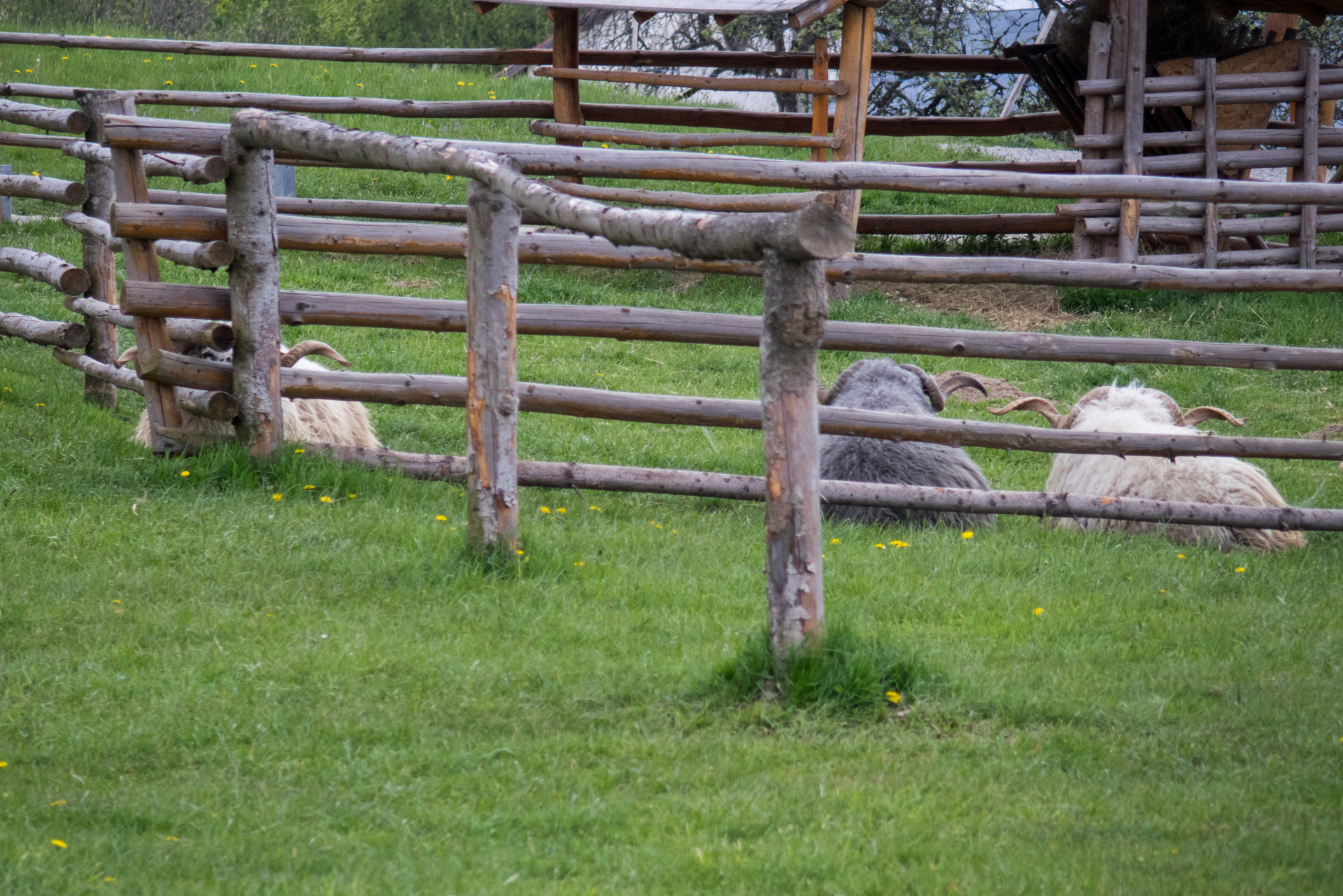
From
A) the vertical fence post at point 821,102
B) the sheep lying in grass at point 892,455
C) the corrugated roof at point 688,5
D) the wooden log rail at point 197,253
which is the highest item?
the corrugated roof at point 688,5

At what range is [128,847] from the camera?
8.61 ft

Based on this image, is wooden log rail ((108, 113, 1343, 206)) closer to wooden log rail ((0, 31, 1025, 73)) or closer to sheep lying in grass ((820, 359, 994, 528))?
sheep lying in grass ((820, 359, 994, 528))

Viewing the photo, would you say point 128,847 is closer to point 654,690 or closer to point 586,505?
point 654,690

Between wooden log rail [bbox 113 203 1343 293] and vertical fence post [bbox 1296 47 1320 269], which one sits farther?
vertical fence post [bbox 1296 47 1320 269]

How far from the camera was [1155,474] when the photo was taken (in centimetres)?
576

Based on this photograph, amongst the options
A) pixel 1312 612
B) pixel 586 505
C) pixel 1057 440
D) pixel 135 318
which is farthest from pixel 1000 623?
pixel 135 318

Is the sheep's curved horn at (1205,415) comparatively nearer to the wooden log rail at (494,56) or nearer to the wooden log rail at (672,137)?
the wooden log rail at (672,137)

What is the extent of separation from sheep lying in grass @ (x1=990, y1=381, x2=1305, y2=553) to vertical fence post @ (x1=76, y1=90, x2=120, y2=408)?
196 inches

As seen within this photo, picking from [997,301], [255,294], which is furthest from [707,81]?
[255,294]

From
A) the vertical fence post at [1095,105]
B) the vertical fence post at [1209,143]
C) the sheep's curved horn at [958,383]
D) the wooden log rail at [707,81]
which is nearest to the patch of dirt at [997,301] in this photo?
the vertical fence post at [1095,105]

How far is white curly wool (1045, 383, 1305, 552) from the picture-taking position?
5539mm

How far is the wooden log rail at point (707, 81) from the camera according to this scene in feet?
32.0

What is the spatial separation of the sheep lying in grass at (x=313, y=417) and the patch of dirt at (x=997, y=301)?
532 centimetres

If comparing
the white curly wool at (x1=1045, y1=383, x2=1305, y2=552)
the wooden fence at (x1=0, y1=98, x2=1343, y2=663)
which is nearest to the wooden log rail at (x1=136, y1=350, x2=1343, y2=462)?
the wooden fence at (x1=0, y1=98, x2=1343, y2=663)
